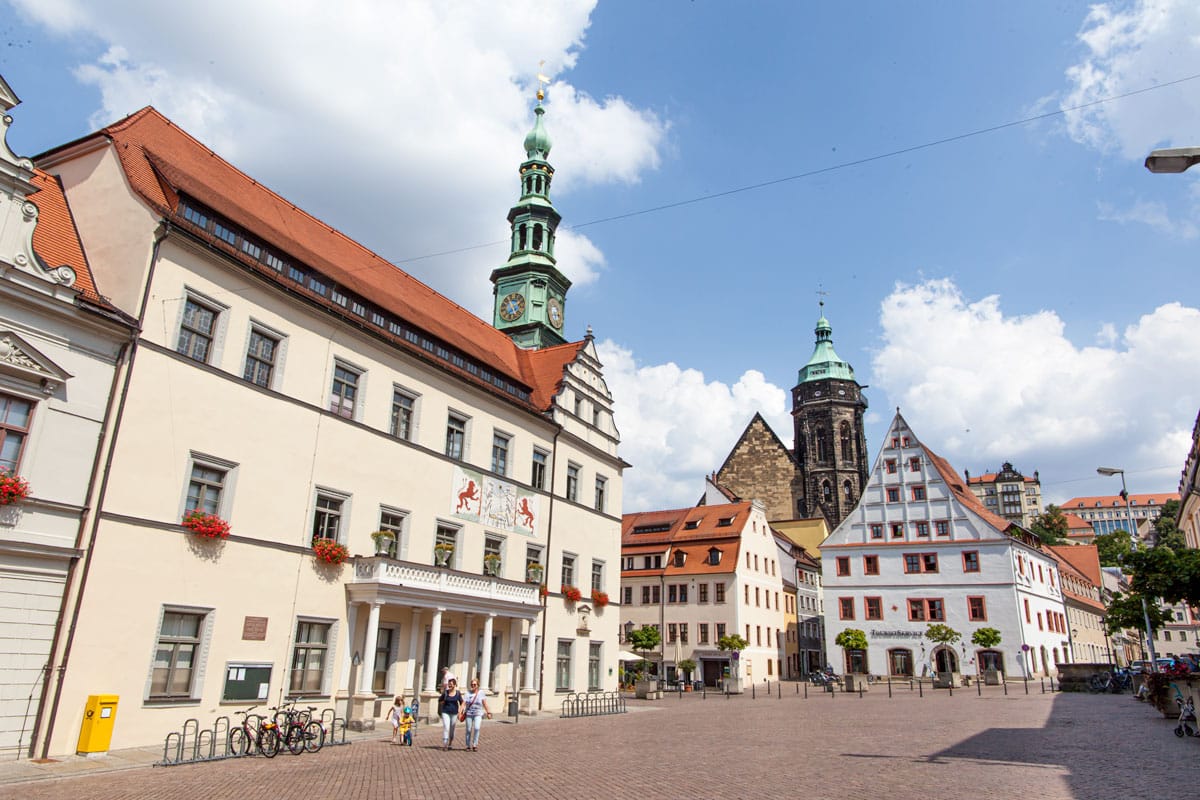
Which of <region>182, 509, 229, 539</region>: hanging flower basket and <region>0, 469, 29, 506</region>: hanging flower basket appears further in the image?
<region>182, 509, 229, 539</region>: hanging flower basket

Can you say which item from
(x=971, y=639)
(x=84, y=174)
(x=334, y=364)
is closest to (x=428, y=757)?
(x=334, y=364)

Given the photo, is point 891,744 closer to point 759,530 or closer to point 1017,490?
point 759,530

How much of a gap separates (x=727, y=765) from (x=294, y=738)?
896 cm

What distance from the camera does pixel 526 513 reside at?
30594mm

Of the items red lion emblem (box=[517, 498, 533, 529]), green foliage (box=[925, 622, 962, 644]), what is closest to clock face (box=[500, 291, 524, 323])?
red lion emblem (box=[517, 498, 533, 529])

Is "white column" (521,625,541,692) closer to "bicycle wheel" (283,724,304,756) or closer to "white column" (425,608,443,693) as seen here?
"white column" (425,608,443,693)

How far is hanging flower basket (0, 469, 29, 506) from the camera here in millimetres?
15016

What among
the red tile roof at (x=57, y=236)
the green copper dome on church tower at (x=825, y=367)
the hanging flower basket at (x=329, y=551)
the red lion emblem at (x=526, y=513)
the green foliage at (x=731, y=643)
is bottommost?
the green foliage at (x=731, y=643)

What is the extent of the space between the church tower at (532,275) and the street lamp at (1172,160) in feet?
116

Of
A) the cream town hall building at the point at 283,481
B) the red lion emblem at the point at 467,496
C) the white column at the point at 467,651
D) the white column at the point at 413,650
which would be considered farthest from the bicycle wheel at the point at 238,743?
the red lion emblem at the point at 467,496

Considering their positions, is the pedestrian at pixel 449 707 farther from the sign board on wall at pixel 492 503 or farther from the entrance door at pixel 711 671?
the entrance door at pixel 711 671

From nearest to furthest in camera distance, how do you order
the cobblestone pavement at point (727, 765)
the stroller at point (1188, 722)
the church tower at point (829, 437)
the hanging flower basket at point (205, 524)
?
1. the cobblestone pavement at point (727, 765)
2. the hanging flower basket at point (205, 524)
3. the stroller at point (1188, 722)
4. the church tower at point (829, 437)

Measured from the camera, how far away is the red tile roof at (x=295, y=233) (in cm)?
2017

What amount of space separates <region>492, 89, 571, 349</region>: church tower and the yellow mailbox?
3005 centimetres
